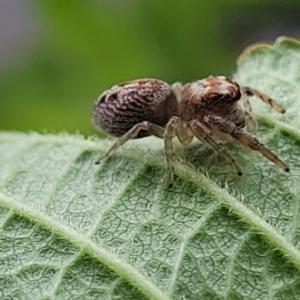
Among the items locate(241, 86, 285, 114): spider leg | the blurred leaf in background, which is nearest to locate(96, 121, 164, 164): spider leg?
locate(241, 86, 285, 114): spider leg

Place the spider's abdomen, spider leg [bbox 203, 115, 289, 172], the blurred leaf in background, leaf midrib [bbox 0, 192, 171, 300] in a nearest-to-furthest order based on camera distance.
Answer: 1. leaf midrib [bbox 0, 192, 171, 300]
2. spider leg [bbox 203, 115, 289, 172]
3. the spider's abdomen
4. the blurred leaf in background

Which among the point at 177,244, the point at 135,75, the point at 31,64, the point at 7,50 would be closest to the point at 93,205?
the point at 177,244

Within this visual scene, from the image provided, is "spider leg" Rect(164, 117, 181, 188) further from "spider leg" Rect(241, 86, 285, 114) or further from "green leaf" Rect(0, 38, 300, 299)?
"spider leg" Rect(241, 86, 285, 114)

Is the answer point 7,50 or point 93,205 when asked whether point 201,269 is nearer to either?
point 93,205

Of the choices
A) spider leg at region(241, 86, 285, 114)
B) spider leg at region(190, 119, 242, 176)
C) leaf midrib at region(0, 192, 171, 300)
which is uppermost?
spider leg at region(241, 86, 285, 114)

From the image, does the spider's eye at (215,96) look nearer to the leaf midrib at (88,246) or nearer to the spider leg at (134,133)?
the spider leg at (134,133)

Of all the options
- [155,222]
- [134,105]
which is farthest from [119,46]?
[155,222]

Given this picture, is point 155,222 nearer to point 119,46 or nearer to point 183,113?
point 183,113
